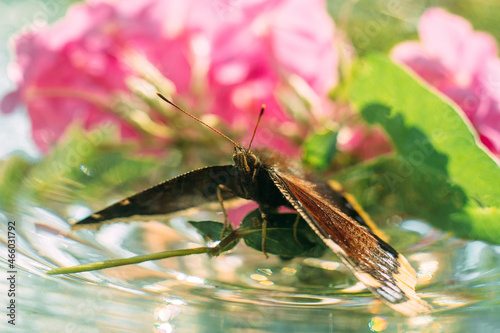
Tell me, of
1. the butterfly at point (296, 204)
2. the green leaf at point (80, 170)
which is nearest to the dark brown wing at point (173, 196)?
the butterfly at point (296, 204)

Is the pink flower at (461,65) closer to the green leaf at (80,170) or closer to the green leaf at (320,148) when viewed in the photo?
the green leaf at (320,148)

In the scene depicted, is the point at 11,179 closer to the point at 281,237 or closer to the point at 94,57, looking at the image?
the point at 94,57

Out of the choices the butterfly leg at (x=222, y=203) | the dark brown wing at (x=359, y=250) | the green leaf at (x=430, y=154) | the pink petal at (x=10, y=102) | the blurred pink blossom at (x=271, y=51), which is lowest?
the dark brown wing at (x=359, y=250)

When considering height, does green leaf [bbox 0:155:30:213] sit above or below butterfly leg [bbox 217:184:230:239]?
above

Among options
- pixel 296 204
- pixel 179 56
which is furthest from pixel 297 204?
pixel 179 56

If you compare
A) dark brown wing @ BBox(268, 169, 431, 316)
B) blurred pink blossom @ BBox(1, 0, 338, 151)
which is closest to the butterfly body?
dark brown wing @ BBox(268, 169, 431, 316)

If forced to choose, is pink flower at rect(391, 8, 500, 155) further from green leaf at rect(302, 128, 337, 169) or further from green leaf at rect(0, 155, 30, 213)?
green leaf at rect(0, 155, 30, 213)

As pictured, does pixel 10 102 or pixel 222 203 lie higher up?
pixel 10 102
